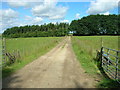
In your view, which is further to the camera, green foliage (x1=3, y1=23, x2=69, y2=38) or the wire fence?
green foliage (x1=3, y1=23, x2=69, y2=38)

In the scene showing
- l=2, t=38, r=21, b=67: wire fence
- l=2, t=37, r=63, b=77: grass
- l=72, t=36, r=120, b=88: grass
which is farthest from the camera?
l=2, t=38, r=21, b=67: wire fence

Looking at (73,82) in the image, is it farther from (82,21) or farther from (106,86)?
(82,21)

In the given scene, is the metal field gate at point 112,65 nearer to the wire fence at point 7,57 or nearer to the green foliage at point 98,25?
the wire fence at point 7,57

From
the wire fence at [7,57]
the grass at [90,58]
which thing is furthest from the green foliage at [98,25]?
the wire fence at [7,57]

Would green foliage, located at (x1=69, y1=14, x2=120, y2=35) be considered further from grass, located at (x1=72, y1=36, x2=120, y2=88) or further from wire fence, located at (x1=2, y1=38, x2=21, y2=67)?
wire fence, located at (x1=2, y1=38, x2=21, y2=67)

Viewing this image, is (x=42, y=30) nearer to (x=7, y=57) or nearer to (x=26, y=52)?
(x=26, y=52)

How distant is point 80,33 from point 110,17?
2421cm

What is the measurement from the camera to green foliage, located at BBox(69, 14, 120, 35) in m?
81.7

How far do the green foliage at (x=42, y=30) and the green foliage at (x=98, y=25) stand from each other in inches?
546

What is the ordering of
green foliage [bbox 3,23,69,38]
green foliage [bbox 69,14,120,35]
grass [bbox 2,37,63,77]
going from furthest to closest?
green foliage [bbox 3,23,69,38]
green foliage [bbox 69,14,120,35]
grass [bbox 2,37,63,77]

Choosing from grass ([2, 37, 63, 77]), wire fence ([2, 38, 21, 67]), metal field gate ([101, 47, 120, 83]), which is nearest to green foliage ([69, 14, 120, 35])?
grass ([2, 37, 63, 77])

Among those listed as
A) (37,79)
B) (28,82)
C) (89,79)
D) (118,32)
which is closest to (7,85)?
(28,82)

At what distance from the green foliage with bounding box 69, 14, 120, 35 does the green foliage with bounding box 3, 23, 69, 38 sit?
13.9 meters

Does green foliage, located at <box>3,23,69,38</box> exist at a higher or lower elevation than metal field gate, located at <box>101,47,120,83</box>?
higher
